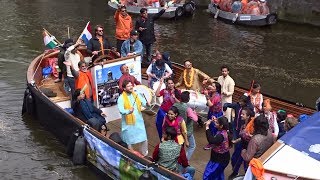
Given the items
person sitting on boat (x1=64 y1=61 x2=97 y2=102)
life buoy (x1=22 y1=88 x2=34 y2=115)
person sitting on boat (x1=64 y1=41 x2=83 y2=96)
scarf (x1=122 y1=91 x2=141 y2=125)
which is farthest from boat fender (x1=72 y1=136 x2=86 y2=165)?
life buoy (x1=22 y1=88 x2=34 y2=115)

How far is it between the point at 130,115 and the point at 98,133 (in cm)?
76

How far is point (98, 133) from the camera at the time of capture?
Result: 8.85 metres

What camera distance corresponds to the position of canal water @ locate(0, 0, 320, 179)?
10.8m

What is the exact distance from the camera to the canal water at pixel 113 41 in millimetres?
10758

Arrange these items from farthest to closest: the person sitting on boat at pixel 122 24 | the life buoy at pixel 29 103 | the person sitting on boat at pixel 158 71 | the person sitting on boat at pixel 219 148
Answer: the person sitting on boat at pixel 122 24 → the life buoy at pixel 29 103 → the person sitting on boat at pixel 158 71 → the person sitting on boat at pixel 219 148

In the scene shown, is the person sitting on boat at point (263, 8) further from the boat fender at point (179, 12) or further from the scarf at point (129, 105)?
the scarf at point (129, 105)

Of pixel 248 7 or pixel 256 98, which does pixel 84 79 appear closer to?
pixel 256 98

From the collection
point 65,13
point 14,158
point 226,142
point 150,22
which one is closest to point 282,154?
point 226,142

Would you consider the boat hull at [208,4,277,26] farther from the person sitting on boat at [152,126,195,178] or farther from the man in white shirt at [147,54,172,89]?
the person sitting on boat at [152,126,195,178]

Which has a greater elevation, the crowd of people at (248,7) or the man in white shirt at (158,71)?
the man in white shirt at (158,71)

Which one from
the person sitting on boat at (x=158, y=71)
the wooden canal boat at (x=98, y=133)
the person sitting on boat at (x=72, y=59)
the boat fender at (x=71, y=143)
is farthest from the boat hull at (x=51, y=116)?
the person sitting on boat at (x=158, y=71)

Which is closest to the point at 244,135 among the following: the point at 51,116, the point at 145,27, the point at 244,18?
the point at 51,116

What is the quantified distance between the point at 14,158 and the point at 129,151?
3732 mm

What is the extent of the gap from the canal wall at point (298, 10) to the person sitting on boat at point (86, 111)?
18464mm
